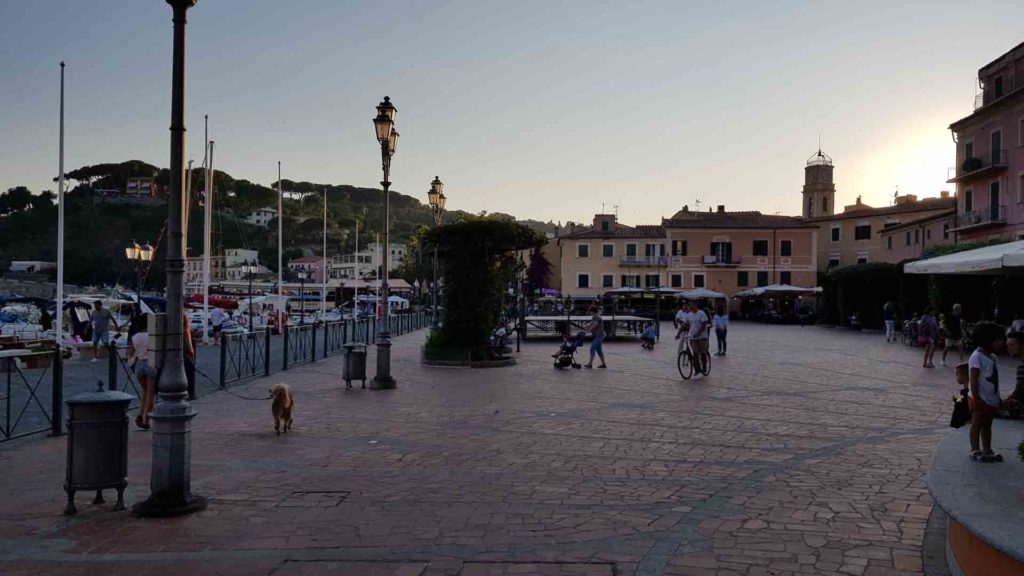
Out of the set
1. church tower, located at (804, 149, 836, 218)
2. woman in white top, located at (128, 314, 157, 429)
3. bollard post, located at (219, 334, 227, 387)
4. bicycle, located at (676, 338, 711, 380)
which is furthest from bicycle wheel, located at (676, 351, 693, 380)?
church tower, located at (804, 149, 836, 218)

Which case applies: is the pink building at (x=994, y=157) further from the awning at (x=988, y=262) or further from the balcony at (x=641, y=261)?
the awning at (x=988, y=262)

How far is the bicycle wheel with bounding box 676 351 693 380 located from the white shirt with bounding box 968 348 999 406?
9.59m

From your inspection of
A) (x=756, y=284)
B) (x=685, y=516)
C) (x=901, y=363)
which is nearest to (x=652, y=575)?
(x=685, y=516)

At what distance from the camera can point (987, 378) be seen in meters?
6.15

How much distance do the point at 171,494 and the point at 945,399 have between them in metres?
11.5

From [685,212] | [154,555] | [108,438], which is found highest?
[685,212]

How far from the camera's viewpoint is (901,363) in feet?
64.7

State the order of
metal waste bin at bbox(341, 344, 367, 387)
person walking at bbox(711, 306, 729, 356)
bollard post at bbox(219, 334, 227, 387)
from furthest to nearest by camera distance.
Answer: person walking at bbox(711, 306, 729, 356) < metal waste bin at bbox(341, 344, 367, 387) < bollard post at bbox(219, 334, 227, 387)

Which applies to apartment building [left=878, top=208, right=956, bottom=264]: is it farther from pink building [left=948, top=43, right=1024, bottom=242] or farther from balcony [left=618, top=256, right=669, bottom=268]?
balcony [left=618, top=256, right=669, bottom=268]

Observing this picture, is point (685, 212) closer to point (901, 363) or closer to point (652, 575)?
point (901, 363)

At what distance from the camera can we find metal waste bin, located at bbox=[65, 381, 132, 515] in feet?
19.3

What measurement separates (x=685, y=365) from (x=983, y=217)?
1185 inches

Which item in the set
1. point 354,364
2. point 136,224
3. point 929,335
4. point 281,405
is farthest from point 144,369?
point 136,224

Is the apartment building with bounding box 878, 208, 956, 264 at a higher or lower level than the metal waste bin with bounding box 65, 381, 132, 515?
higher
